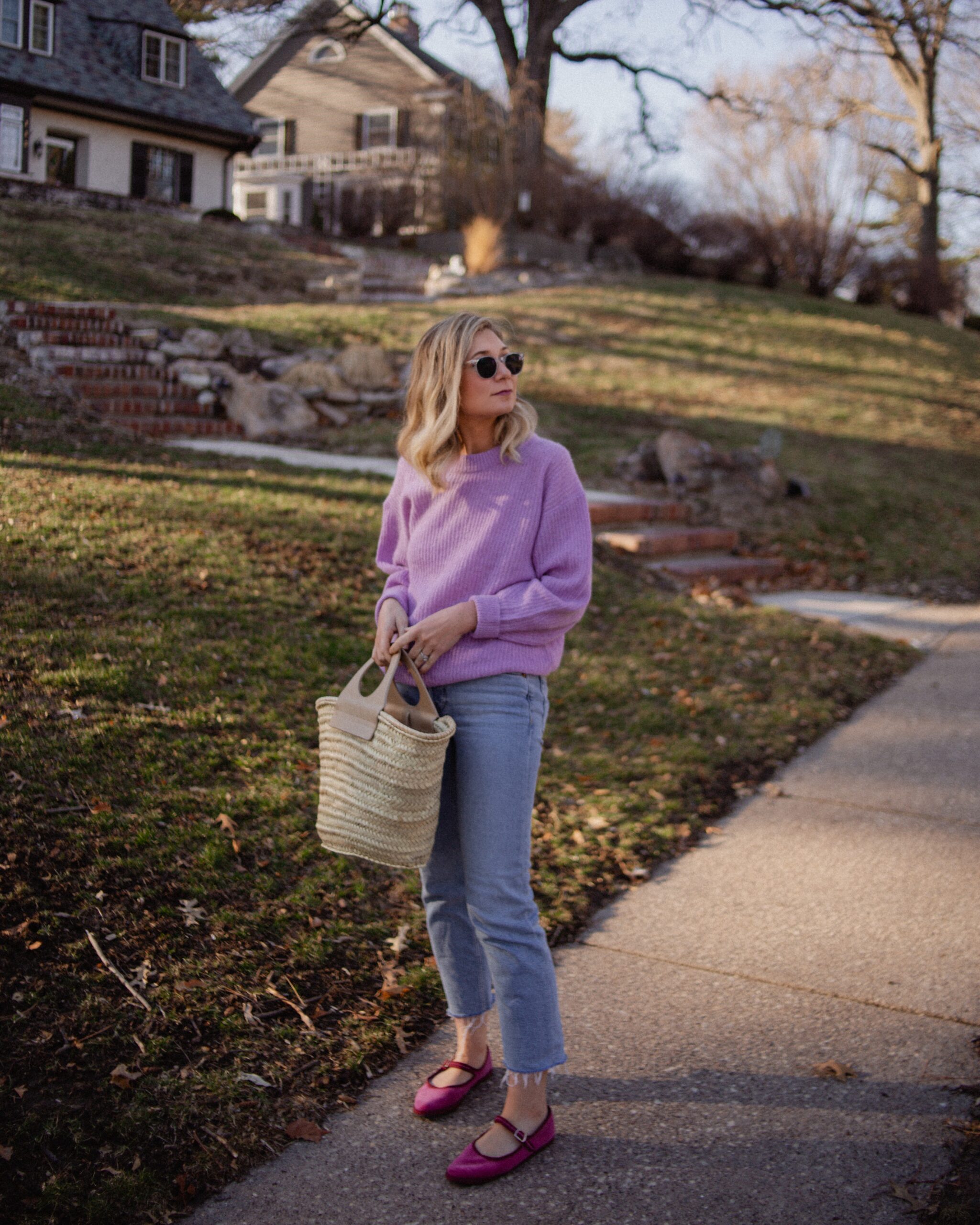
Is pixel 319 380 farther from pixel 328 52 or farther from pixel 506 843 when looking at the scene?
pixel 328 52

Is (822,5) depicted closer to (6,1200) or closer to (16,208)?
(16,208)

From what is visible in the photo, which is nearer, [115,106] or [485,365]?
[485,365]

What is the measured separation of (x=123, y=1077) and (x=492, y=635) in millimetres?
1351

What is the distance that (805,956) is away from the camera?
332 centimetres

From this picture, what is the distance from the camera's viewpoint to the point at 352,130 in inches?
1273

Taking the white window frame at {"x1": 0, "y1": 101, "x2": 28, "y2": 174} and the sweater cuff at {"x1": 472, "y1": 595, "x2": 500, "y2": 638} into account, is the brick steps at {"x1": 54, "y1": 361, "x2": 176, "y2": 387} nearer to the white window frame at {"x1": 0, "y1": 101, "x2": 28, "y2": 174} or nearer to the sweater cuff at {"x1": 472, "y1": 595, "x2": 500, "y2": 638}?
the sweater cuff at {"x1": 472, "y1": 595, "x2": 500, "y2": 638}

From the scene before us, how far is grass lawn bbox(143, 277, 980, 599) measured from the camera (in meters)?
9.98

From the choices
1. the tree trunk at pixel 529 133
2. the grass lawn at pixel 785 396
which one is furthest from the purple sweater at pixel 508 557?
the tree trunk at pixel 529 133

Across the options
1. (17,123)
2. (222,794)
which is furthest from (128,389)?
(17,123)

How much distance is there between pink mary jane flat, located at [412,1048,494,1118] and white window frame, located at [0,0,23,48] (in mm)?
25903

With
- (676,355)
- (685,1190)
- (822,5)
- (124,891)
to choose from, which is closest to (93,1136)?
(124,891)

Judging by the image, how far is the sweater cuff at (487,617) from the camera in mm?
2348

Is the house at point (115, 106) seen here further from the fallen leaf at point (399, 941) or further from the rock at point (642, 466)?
the fallen leaf at point (399, 941)

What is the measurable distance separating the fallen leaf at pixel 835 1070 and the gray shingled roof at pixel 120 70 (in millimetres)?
25320
